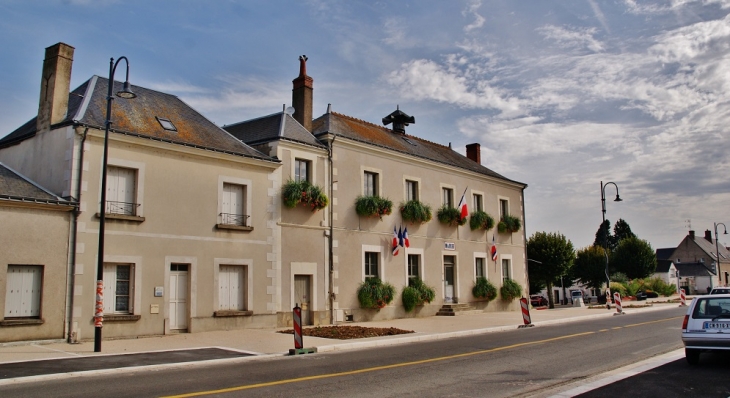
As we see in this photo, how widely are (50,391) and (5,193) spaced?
8.12 meters

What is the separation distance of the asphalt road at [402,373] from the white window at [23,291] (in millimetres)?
5933

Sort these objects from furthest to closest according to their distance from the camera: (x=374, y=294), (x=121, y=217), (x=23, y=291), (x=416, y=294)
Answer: (x=416, y=294), (x=374, y=294), (x=121, y=217), (x=23, y=291)

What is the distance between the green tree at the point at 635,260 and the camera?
68.2 meters

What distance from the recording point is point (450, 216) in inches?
Result: 1155

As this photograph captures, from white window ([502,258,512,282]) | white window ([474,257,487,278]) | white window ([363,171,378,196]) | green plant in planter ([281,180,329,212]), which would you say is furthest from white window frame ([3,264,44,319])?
white window ([502,258,512,282])

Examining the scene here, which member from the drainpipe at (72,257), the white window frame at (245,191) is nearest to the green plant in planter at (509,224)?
the white window frame at (245,191)

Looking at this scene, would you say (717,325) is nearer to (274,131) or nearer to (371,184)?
(274,131)

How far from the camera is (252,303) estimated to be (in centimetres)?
2033

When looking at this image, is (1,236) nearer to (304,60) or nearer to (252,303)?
(252,303)

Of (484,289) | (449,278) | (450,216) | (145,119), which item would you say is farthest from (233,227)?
(484,289)

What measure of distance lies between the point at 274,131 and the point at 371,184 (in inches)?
206

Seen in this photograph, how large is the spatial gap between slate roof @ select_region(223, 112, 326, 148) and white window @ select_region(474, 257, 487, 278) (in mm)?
12103

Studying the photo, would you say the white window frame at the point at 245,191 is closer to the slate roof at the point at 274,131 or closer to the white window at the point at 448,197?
the slate roof at the point at 274,131

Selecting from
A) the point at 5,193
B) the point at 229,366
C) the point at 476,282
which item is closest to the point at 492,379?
the point at 229,366
